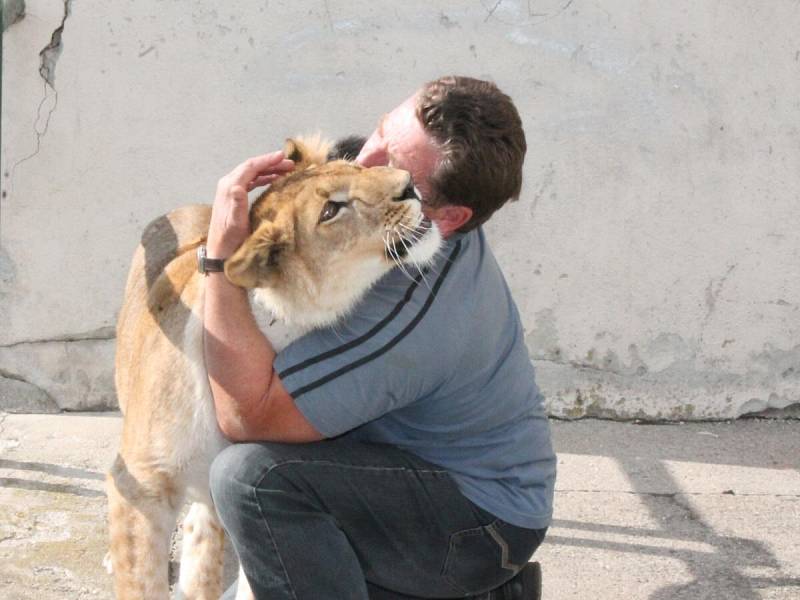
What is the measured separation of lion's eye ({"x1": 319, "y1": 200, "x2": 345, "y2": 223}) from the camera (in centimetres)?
261

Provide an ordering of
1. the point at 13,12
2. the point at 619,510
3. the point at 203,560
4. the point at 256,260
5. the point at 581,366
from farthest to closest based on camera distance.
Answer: the point at 581,366
the point at 13,12
the point at 619,510
the point at 203,560
the point at 256,260

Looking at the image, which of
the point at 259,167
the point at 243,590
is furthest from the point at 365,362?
the point at 243,590

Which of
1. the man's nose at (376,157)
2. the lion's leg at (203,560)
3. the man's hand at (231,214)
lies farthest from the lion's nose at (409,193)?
the lion's leg at (203,560)

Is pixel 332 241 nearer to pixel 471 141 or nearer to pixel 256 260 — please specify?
pixel 256 260

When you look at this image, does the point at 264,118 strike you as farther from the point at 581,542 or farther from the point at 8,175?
the point at 581,542

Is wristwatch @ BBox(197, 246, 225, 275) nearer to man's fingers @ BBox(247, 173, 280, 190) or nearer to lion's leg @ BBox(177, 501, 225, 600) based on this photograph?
man's fingers @ BBox(247, 173, 280, 190)

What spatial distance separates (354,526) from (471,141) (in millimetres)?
909

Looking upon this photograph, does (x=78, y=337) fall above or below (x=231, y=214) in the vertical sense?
below

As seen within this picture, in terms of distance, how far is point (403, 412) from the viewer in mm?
2855

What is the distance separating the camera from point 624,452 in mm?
4535

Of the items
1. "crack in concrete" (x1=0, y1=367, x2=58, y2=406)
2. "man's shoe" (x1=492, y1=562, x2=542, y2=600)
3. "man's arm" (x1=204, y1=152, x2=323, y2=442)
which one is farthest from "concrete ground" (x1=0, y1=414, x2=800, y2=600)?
"man's arm" (x1=204, y1=152, x2=323, y2=442)

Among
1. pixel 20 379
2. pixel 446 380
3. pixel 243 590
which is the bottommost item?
pixel 20 379

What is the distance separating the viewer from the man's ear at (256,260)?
2521 mm

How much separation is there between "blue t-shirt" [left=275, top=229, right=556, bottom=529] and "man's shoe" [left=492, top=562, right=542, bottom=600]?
0.19m
